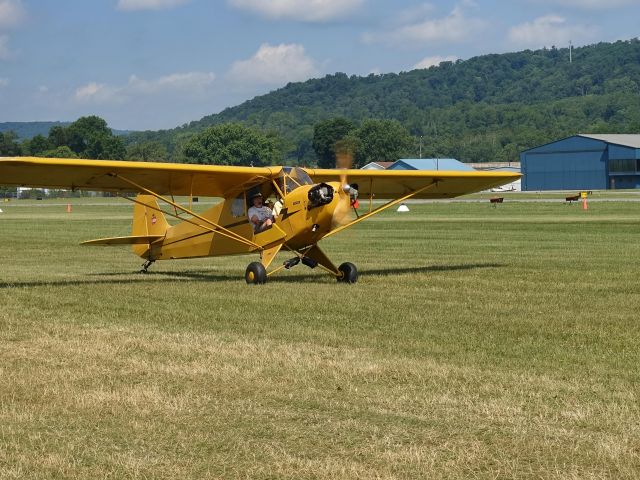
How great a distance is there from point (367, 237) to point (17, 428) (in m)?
26.4

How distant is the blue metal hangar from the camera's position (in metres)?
128

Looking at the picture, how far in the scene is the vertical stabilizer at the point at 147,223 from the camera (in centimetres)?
2139

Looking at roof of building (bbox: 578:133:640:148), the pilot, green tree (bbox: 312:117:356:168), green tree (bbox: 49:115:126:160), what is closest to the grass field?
the pilot

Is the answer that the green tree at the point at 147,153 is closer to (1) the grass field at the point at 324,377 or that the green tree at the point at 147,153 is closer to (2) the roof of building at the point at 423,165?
(2) the roof of building at the point at 423,165

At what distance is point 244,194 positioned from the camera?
18781mm

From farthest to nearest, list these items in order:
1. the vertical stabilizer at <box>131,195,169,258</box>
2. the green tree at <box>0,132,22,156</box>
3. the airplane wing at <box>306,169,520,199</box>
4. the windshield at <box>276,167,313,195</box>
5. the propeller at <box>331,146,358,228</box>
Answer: the green tree at <box>0,132,22,156</box> → the vertical stabilizer at <box>131,195,169,258</box> → the airplane wing at <box>306,169,520,199</box> → the windshield at <box>276,167,313,195</box> → the propeller at <box>331,146,358,228</box>

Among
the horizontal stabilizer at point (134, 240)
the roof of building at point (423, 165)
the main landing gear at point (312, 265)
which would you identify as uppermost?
the roof of building at point (423, 165)

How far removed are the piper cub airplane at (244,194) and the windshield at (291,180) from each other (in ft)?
0.05

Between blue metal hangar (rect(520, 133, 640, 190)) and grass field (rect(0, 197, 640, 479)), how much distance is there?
11379 cm

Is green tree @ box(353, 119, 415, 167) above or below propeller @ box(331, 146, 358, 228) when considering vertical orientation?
above

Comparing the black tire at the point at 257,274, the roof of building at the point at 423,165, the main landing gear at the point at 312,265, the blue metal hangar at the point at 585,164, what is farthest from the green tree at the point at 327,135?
the black tire at the point at 257,274

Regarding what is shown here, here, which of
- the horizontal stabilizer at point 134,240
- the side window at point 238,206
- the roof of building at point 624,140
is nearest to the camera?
the side window at point 238,206

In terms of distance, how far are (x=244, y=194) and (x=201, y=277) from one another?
6.58 feet

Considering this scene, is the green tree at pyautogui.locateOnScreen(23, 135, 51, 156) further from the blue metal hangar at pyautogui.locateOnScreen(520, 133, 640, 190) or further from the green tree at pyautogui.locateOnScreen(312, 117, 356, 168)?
the blue metal hangar at pyautogui.locateOnScreen(520, 133, 640, 190)
